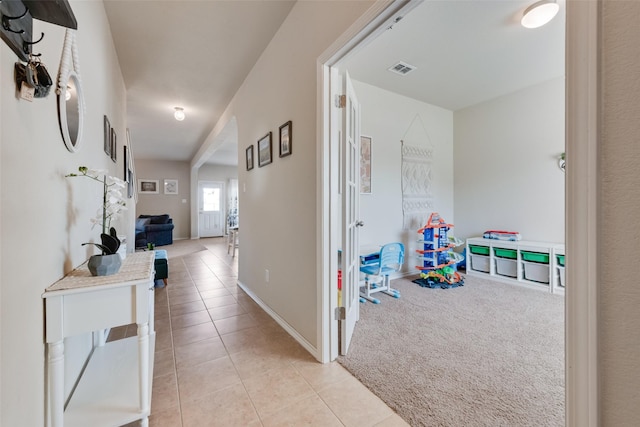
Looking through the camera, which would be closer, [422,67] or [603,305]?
[603,305]

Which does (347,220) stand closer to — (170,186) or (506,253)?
(506,253)

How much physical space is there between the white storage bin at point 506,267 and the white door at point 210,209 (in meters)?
8.33

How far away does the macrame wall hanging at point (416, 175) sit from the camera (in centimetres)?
392

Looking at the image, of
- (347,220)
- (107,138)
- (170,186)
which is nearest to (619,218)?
(347,220)

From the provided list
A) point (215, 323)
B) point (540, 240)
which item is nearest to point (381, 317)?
point (215, 323)

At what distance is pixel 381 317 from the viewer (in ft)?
7.87

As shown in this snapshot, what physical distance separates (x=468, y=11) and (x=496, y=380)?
8.97 feet

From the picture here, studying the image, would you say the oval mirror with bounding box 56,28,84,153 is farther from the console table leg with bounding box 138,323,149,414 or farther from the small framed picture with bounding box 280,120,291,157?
the small framed picture with bounding box 280,120,291,157

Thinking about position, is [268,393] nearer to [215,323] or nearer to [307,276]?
[307,276]

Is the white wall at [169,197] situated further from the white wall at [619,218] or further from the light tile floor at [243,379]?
the white wall at [619,218]

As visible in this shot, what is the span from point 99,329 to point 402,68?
11.5 ft

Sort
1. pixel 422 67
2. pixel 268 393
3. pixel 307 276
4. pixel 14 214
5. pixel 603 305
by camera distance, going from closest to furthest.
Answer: pixel 603 305, pixel 14 214, pixel 268 393, pixel 307 276, pixel 422 67

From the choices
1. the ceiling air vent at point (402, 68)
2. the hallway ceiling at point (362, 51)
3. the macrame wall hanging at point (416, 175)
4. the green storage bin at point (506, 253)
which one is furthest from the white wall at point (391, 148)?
the green storage bin at point (506, 253)

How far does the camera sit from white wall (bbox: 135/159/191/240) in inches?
322
